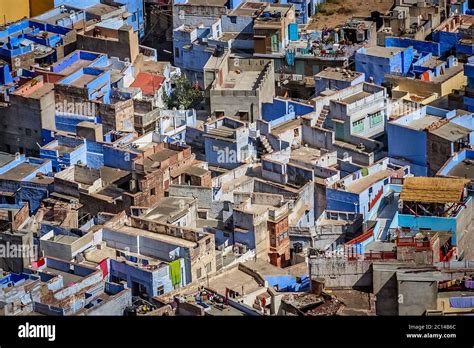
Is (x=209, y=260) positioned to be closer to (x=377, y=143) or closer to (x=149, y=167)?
(x=149, y=167)

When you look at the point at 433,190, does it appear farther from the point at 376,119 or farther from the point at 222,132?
the point at 222,132

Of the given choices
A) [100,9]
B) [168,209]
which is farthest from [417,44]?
[168,209]

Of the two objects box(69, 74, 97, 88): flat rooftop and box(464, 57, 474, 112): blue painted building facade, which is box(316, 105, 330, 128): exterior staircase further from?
box(69, 74, 97, 88): flat rooftop

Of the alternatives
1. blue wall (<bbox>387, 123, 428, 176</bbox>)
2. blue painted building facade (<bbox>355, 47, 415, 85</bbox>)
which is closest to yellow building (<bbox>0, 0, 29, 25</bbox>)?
blue painted building facade (<bbox>355, 47, 415, 85</bbox>)

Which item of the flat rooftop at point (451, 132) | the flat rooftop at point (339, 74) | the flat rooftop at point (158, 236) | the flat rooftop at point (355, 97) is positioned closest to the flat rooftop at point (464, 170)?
the flat rooftop at point (451, 132)

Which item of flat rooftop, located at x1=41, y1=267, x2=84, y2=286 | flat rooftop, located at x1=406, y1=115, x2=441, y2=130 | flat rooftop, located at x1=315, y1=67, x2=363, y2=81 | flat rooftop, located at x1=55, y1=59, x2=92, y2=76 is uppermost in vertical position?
flat rooftop, located at x1=55, y1=59, x2=92, y2=76

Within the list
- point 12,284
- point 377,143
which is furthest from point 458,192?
point 12,284
